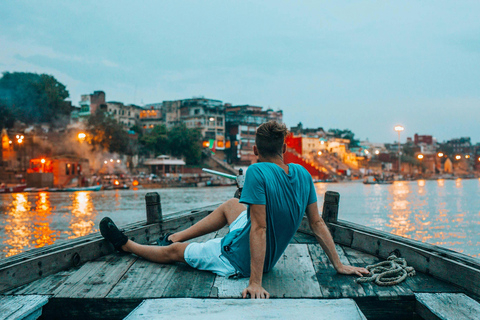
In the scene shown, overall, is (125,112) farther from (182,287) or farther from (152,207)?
(182,287)

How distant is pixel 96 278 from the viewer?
282cm

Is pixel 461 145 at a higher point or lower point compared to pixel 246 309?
higher

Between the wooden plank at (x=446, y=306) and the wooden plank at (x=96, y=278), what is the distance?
68.6 inches

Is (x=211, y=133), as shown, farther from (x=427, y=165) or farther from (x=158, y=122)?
(x=427, y=165)

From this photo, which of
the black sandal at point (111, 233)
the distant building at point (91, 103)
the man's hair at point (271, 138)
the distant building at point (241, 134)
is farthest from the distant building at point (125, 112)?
the man's hair at point (271, 138)

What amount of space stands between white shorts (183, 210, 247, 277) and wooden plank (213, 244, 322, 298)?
0.08 meters

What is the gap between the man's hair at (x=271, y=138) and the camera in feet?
8.12

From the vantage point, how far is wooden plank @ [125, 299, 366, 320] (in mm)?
1866

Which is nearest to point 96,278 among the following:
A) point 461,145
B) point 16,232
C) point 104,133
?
point 16,232

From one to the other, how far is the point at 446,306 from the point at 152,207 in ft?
9.58

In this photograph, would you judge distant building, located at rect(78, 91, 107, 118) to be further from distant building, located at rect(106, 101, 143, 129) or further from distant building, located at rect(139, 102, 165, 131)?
distant building, located at rect(139, 102, 165, 131)

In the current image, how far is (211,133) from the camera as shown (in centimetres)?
5884

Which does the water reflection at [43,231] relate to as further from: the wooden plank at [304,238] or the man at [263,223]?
the man at [263,223]

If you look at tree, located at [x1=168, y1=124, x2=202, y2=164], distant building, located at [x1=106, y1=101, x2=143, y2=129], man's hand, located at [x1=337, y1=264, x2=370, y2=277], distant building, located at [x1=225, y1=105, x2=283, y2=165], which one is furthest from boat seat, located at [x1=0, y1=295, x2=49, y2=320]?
distant building, located at [x1=225, y1=105, x2=283, y2=165]
